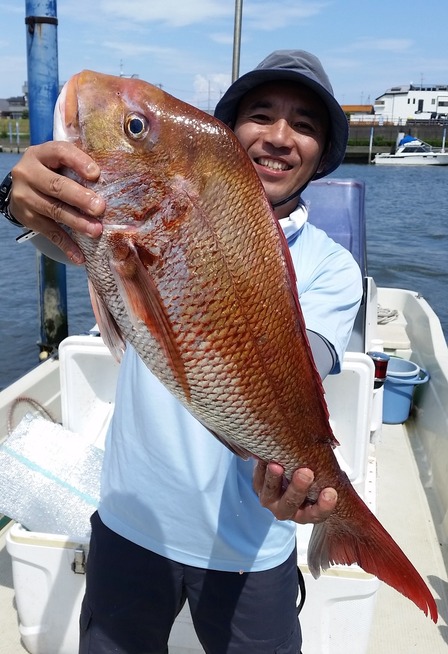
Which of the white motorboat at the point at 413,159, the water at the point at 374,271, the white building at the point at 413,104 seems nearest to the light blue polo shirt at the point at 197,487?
the water at the point at 374,271

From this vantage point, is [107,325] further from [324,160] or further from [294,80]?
[324,160]

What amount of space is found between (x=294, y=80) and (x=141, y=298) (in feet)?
3.21

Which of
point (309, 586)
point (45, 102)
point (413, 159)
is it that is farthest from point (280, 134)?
point (413, 159)

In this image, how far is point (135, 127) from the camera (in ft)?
4.05

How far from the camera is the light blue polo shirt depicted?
179 centimetres

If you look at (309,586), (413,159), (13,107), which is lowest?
(309,586)

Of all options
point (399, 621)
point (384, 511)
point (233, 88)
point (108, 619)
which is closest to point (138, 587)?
point (108, 619)

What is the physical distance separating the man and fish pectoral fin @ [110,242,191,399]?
1.86 ft

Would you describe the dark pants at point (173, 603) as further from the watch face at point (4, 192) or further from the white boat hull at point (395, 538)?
the watch face at point (4, 192)

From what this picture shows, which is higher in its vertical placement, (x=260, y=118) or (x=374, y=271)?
(x=260, y=118)

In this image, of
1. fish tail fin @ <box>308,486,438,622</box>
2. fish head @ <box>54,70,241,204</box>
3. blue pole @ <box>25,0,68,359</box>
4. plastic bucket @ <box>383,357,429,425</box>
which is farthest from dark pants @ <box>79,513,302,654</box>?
blue pole @ <box>25,0,68,359</box>

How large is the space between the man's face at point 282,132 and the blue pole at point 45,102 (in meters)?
3.24

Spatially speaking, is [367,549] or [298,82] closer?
[367,549]

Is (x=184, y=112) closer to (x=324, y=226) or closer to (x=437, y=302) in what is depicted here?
(x=324, y=226)
